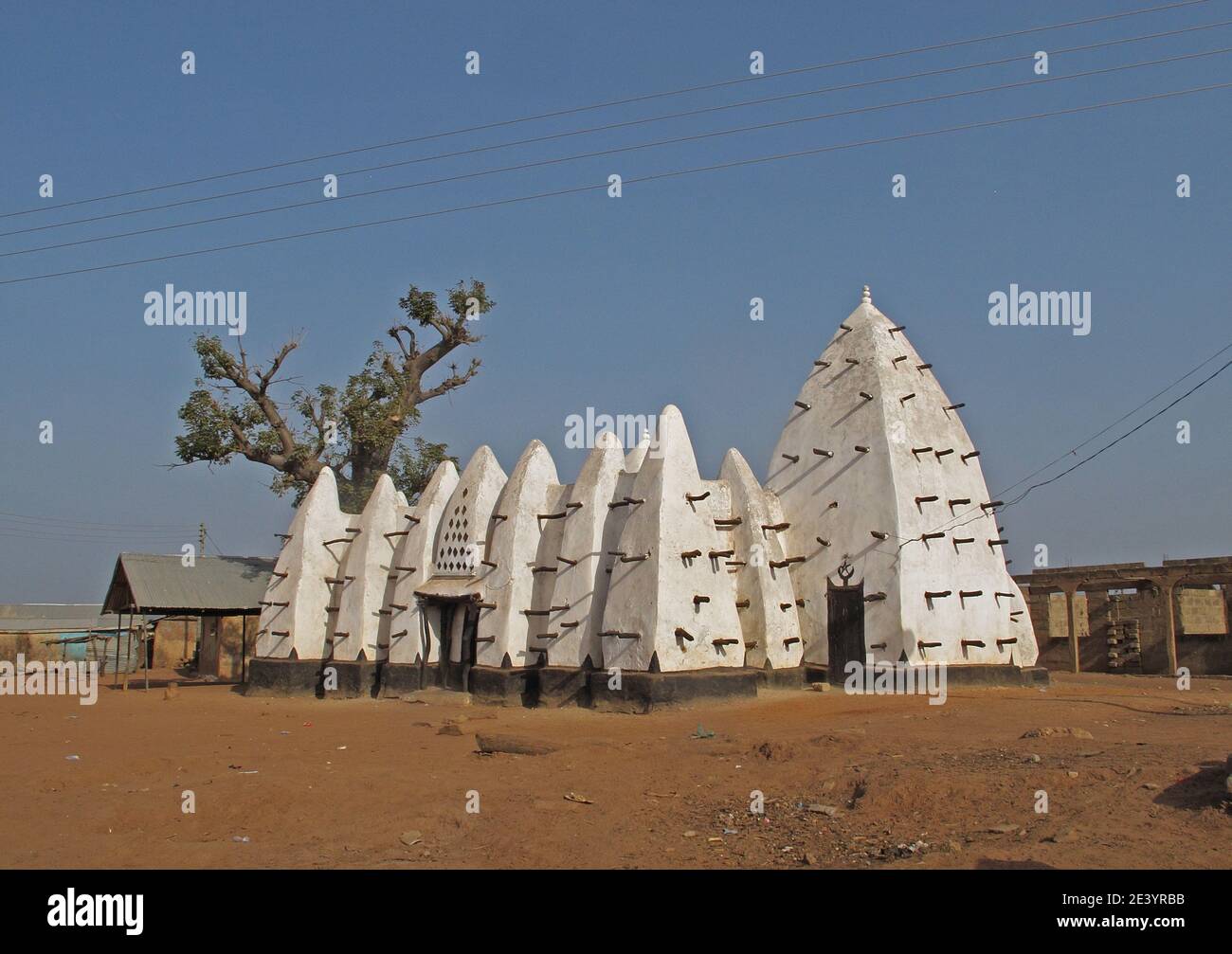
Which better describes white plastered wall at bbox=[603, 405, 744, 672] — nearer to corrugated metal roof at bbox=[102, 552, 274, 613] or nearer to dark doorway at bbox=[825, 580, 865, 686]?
dark doorway at bbox=[825, 580, 865, 686]

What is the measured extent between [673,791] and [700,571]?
661 centimetres

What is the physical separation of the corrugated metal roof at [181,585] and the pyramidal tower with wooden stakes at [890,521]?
13.6 meters

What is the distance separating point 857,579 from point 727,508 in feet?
8.33

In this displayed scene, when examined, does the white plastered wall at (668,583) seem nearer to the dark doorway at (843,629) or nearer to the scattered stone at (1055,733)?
the dark doorway at (843,629)

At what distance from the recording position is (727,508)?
18797 mm

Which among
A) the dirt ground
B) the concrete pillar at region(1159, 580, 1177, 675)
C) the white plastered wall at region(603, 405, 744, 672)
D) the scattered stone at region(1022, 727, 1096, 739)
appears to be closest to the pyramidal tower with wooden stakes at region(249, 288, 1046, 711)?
the white plastered wall at region(603, 405, 744, 672)

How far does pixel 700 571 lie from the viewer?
16.3m

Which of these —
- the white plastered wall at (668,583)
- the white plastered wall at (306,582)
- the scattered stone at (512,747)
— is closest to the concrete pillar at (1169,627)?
the white plastered wall at (668,583)

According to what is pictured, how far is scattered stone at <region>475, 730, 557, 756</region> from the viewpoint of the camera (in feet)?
39.7

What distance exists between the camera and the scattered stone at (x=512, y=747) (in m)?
12.1

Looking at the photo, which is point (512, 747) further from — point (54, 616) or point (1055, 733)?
point (54, 616)

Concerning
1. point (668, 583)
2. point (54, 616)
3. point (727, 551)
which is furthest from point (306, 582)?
point (54, 616)

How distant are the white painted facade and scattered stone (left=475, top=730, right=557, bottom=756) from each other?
11.5 ft
